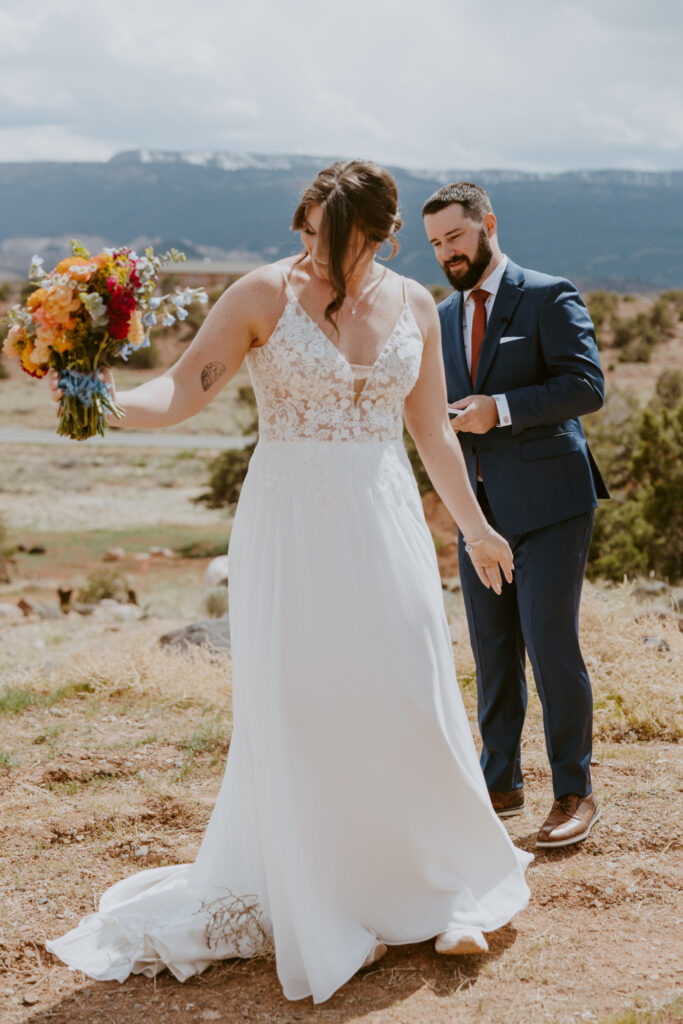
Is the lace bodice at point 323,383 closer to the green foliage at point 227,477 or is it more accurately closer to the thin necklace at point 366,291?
the thin necklace at point 366,291

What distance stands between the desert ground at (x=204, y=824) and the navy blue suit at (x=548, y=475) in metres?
0.55

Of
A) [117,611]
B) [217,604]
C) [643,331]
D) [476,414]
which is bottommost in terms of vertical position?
[117,611]

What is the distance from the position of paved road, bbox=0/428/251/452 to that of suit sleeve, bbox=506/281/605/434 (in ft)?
97.8

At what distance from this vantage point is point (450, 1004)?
115 inches

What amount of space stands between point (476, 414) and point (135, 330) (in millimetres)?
1590

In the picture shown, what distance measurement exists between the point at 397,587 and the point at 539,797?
195 cm

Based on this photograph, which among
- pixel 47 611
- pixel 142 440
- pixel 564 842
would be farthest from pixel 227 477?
pixel 564 842

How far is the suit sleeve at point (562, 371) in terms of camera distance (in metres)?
4.00

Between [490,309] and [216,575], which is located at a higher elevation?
[490,309]

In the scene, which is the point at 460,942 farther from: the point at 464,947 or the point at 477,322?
the point at 477,322

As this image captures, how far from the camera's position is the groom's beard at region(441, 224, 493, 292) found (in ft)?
13.6

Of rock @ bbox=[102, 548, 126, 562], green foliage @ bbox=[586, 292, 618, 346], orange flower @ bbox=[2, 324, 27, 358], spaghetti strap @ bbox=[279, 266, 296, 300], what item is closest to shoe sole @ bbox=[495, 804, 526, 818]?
spaghetti strap @ bbox=[279, 266, 296, 300]

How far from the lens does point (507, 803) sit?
437 centimetres

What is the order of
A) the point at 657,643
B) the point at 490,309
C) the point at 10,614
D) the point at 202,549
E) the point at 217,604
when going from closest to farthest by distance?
the point at 490,309
the point at 657,643
the point at 217,604
the point at 10,614
the point at 202,549
